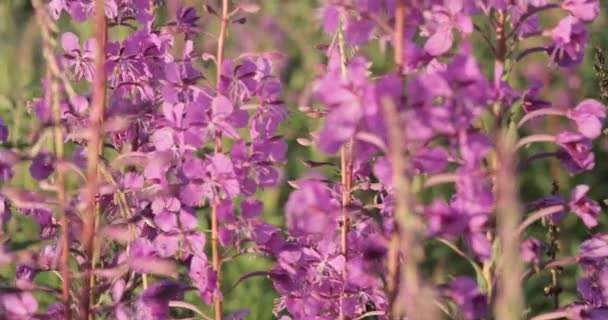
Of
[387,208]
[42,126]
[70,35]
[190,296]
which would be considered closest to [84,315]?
[42,126]

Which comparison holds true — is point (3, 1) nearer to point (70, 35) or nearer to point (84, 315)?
point (70, 35)

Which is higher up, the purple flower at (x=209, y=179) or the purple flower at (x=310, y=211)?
the purple flower at (x=209, y=179)

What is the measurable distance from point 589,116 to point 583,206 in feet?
0.53

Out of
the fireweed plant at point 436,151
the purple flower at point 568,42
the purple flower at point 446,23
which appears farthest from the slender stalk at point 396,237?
the purple flower at point 568,42

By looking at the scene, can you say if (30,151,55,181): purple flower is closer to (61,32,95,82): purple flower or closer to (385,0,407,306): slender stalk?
(61,32,95,82): purple flower

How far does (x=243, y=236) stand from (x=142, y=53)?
47 cm

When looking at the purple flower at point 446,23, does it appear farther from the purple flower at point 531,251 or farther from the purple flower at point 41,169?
the purple flower at point 41,169

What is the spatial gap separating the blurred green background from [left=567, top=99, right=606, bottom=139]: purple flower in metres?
0.51

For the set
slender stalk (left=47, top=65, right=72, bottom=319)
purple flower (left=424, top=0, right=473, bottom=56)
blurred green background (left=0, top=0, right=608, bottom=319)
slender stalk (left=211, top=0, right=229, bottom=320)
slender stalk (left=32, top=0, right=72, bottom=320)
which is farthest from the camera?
blurred green background (left=0, top=0, right=608, bottom=319)

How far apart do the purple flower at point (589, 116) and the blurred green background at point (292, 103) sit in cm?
51

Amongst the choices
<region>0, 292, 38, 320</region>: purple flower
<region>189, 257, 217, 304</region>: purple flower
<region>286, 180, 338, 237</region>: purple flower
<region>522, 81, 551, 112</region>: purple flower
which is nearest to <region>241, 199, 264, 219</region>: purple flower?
<region>189, 257, 217, 304</region>: purple flower

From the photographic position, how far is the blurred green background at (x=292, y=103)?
402 cm

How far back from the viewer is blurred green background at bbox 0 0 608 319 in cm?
402

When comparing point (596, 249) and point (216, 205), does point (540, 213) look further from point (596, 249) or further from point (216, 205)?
point (216, 205)
